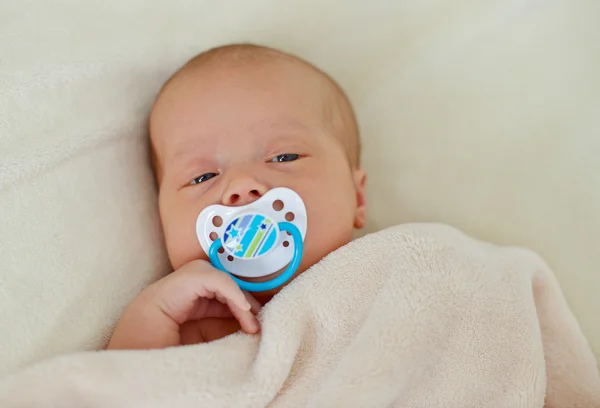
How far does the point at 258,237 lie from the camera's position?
1043 mm

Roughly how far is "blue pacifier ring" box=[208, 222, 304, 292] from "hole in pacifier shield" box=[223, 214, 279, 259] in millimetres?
19

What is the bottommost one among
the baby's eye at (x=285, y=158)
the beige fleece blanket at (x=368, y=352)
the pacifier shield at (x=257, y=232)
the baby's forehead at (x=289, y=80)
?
the beige fleece blanket at (x=368, y=352)

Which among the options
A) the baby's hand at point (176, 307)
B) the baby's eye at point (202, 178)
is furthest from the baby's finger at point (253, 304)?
the baby's eye at point (202, 178)

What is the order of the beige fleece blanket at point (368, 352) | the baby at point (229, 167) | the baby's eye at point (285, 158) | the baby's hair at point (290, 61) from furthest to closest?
the baby's hair at point (290, 61), the baby's eye at point (285, 158), the baby at point (229, 167), the beige fleece blanket at point (368, 352)

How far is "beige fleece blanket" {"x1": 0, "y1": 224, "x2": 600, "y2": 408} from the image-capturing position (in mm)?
890

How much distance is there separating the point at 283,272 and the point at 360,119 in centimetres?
62

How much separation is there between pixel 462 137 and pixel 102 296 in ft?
2.93

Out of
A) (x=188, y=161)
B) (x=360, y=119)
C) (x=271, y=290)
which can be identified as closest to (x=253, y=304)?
(x=271, y=290)

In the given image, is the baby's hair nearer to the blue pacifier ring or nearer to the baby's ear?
the baby's ear

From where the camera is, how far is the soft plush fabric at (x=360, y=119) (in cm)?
109

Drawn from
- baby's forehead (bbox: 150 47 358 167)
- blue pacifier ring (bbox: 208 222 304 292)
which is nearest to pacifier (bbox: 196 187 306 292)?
blue pacifier ring (bbox: 208 222 304 292)

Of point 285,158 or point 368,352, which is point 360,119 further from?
point 368,352

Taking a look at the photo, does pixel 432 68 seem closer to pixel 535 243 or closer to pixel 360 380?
pixel 535 243

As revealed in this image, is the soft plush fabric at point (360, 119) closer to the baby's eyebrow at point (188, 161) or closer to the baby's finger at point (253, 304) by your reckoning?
the baby's eyebrow at point (188, 161)
